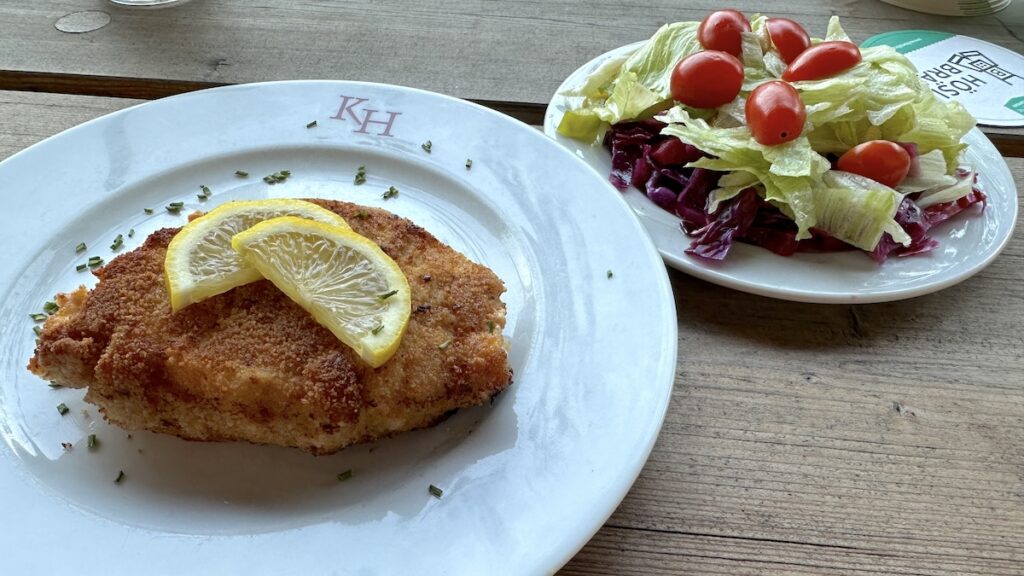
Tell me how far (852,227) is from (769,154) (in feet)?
1.12

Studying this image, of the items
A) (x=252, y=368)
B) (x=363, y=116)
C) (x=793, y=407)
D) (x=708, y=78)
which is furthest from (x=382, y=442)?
(x=708, y=78)

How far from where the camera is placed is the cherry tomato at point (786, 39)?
269cm

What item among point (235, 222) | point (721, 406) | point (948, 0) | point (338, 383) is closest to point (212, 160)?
point (235, 222)

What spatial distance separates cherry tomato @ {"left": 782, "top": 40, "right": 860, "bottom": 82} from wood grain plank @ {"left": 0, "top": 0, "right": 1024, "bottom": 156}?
0.68 metres

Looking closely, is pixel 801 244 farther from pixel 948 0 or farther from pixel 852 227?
pixel 948 0

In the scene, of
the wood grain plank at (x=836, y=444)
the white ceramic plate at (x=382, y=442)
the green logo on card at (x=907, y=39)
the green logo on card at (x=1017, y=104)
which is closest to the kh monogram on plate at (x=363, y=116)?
the white ceramic plate at (x=382, y=442)

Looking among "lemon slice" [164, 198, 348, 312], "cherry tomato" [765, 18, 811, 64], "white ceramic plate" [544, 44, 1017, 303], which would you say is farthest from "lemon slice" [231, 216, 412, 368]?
"cherry tomato" [765, 18, 811, 64]

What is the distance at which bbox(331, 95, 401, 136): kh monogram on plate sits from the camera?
225 centimetres

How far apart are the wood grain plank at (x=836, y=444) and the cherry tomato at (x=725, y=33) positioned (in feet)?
3.68

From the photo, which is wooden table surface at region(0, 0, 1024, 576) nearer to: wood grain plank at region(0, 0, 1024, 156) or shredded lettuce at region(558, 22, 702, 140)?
wood grain plank at region(0, 0, 1024, 156)

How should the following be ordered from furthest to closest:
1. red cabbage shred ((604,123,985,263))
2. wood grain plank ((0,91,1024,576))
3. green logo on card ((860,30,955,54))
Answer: green logo on card ((860,30,955,54)), red cabbage shred ((604,123,985,263)), wood grain plank ((0,91,1024,576))

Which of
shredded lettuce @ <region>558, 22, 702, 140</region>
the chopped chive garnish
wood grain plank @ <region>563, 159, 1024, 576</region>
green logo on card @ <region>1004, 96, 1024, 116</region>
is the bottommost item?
wood grain plank @ <region>563, 159, 1024, 576</region>

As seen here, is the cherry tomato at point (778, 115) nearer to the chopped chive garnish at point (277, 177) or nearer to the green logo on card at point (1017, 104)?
the green logo on card at point (1017, 104)

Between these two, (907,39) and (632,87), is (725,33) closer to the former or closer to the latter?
(632,87)
